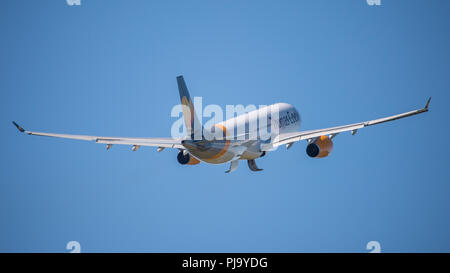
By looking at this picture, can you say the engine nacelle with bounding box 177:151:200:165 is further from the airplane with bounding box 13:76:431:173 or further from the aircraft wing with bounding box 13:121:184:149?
the aircraft wing with bounding box 13:121:184:149

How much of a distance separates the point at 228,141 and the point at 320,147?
8130 mm

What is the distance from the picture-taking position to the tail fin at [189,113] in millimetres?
49844

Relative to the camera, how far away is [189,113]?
164 ft

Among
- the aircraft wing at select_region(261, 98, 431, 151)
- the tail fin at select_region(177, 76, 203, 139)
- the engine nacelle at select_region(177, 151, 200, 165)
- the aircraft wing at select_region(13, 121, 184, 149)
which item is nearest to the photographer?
the tail fin at select_region(177, 76, 203, 139)

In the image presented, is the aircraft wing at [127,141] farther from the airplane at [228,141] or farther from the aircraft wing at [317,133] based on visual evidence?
the aircraft wing at [317,133]

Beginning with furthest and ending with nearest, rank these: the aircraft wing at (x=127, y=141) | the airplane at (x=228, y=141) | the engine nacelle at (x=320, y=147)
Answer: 1. the engine nacelle at (x=320, y=147)
2. the aircraft wing at (x=127, y=141)
3. the airplane at (x=228, y=141)

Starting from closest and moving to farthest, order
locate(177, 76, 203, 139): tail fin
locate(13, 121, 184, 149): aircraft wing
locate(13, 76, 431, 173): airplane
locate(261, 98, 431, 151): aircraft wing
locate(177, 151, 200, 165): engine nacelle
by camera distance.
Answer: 1. locate(177, 76, 203, 139): tail fin
2. locate(13, 76, 431, 173): airplane
3. locate(261, 98, 431, 151): aircraft wing
4. locate(13, 121, 184, 149): aircraft wing
5. locate(177, 151, 200, 165): engine nacelle

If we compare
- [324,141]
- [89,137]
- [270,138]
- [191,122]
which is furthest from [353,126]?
[89,137]

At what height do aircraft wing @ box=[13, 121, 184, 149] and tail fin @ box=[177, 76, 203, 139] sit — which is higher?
aircraft wing @ box=[13, 121, 184, 149]

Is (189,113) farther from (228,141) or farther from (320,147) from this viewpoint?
(320,147)

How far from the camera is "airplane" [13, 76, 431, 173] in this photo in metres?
50.8

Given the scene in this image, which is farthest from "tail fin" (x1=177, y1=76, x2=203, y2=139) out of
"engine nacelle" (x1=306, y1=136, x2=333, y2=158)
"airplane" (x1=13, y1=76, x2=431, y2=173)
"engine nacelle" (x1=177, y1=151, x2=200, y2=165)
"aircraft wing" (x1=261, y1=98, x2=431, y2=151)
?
"engine nacelle" (x1=306, y1=136, x2=333, y2=158)

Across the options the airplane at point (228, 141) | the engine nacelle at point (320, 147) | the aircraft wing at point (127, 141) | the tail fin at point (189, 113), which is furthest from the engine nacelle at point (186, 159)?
the engine nacelle at point (320, 147)

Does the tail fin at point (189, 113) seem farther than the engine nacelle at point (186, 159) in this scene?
No
